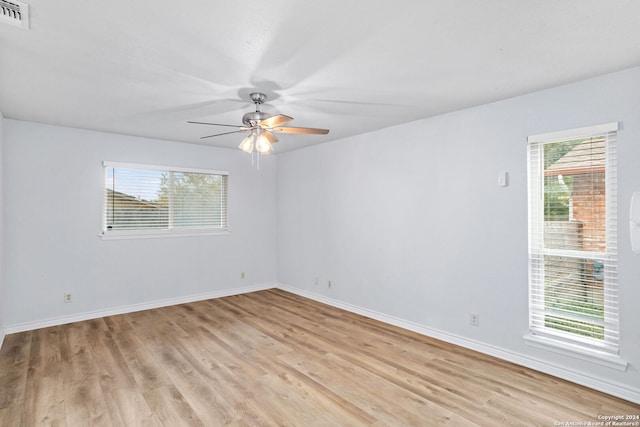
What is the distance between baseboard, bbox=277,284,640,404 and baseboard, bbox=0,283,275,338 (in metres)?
1.82

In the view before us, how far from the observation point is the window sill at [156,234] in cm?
452

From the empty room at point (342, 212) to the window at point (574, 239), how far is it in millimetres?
17

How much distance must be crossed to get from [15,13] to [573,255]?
405 cm

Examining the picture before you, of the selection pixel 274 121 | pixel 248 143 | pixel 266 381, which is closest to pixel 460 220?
pixel 274 121

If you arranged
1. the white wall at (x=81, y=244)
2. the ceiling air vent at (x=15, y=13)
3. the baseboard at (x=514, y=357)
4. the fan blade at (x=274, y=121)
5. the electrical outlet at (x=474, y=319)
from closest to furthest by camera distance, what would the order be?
the ceiling air vent at (x=15, y=13) → the baseboard at (x=514, y=357) → the fan blade at (x=274, y=121) → the electrical outlet at (x=474, y=319) → the white wall at (x=81, y=244)

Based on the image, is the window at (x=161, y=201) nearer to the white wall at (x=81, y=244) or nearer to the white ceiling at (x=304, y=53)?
the white wall at (x=81, y=244)

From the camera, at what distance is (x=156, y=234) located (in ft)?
16.0

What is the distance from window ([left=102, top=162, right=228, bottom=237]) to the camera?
4.57 m

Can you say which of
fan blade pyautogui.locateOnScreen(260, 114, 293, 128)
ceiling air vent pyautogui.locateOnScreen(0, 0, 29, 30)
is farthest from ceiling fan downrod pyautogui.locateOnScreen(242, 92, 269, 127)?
ceiling air vent pyautogui.locateOnScreen(0, 0, 29, 30)

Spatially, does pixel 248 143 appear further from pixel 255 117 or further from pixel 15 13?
pixel 15 13

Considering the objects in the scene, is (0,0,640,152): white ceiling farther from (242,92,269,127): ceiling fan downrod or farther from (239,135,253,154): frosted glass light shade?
(239,135,253,154): frosted glass light shade

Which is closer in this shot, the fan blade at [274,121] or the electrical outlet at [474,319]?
the fan blade at [274,121]

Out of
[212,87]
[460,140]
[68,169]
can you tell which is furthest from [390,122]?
[68,169]

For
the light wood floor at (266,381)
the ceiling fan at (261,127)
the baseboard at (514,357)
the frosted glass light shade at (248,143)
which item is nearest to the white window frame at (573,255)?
the baseboard at (514,357)
